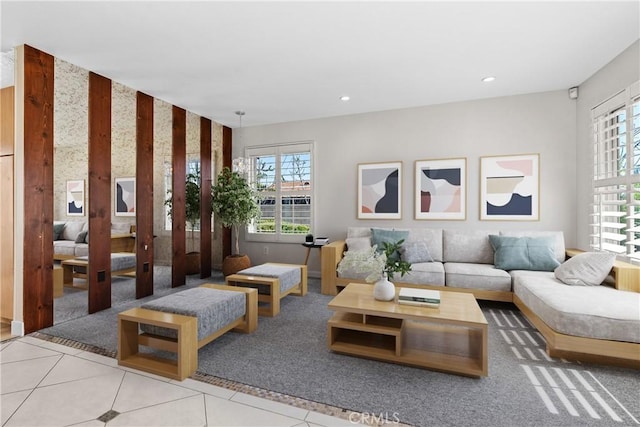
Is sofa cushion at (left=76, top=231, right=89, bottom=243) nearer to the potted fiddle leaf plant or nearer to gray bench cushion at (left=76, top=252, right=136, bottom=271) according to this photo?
gray bench cushion at (left=76, top=252, right=136, bottom=271)

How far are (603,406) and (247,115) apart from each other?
5.06m

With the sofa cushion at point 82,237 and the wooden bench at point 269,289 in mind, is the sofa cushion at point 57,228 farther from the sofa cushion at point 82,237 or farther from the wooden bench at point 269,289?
the wooden bench at point 269,289

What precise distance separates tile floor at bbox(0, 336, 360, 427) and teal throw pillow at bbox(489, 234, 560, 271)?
9.35 feet

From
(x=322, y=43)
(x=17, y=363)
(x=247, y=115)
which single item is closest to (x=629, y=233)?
(x=322, y=43)

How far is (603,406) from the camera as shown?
5.67ft

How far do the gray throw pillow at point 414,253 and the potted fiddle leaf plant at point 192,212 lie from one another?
3.32 metres

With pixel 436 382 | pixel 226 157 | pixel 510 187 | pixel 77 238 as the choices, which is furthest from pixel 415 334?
pixel 226 157

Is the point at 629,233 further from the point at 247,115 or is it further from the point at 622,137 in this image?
the point at 247,115

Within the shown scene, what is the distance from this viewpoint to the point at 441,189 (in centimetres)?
433

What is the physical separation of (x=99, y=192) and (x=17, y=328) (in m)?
1.48

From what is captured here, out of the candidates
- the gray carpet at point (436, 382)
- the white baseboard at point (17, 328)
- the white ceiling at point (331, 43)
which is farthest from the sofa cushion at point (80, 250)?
the white ceiling at point (331, 43)

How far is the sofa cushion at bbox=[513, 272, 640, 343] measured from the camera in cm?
204

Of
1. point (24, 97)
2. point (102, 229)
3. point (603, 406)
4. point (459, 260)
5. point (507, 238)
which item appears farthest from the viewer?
point (459, 260)

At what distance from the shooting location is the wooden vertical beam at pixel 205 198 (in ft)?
16.1
